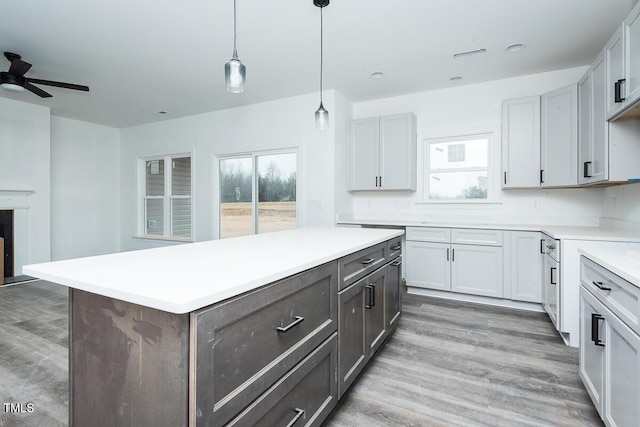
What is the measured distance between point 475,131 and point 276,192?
286cm

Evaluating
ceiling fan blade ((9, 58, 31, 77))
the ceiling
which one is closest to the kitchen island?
the ceiling

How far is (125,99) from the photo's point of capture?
481 centimetres

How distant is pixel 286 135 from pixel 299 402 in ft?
12.9

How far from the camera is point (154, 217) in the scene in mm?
6410

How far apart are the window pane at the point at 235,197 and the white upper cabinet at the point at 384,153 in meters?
1.70

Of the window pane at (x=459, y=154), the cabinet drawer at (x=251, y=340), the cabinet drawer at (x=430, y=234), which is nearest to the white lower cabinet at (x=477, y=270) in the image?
the cabinet drawer at (x=430, y=234)

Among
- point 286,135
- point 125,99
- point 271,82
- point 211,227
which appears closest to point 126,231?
point 211,227

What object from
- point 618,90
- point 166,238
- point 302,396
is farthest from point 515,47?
point 166,238

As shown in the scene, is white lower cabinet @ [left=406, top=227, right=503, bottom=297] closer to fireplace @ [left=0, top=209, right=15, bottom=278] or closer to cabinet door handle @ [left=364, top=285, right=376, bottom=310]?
cabinet door handle @ [left=364, top=285, right=376, bottom=310]

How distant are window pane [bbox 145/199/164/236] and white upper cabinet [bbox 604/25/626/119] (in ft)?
21.4

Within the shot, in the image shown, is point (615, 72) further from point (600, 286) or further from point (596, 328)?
point (596, 328)

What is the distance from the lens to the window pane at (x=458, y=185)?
164 inches

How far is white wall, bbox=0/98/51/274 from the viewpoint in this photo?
4812mm

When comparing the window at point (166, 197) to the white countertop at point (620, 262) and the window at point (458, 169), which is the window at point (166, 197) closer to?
the window at point (458, 169)
